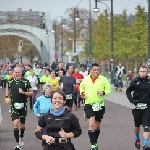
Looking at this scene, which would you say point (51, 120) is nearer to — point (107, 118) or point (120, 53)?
point (107, 118)

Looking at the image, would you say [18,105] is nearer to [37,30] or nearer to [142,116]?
[142,116]

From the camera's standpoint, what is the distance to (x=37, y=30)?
10769cm

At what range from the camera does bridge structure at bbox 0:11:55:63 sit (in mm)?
102688

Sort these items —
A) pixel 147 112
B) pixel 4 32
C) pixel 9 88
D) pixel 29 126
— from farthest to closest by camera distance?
pixel 4 32
pixel 29 126
pixel 9 88
pixel 147 112

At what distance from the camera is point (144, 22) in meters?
54.2

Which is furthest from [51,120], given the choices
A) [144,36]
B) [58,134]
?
[144,36]

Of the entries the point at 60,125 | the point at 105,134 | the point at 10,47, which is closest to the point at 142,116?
the point at 105,134

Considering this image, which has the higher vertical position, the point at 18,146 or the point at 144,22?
the point at 144,22

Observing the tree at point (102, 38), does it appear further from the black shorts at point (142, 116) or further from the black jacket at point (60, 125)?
the black jacket at point (60, 125)

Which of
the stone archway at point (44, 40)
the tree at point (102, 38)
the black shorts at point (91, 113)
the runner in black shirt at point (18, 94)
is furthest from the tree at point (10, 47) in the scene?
the black shorts at point (91, 113)

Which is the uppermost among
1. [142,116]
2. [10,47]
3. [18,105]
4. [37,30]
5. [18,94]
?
[37,30]

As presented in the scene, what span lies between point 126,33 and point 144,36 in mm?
8101

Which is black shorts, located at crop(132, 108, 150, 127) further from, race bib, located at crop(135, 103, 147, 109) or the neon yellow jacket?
the neon yellow jacket

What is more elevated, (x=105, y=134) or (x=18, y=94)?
(x=18, y=94)
